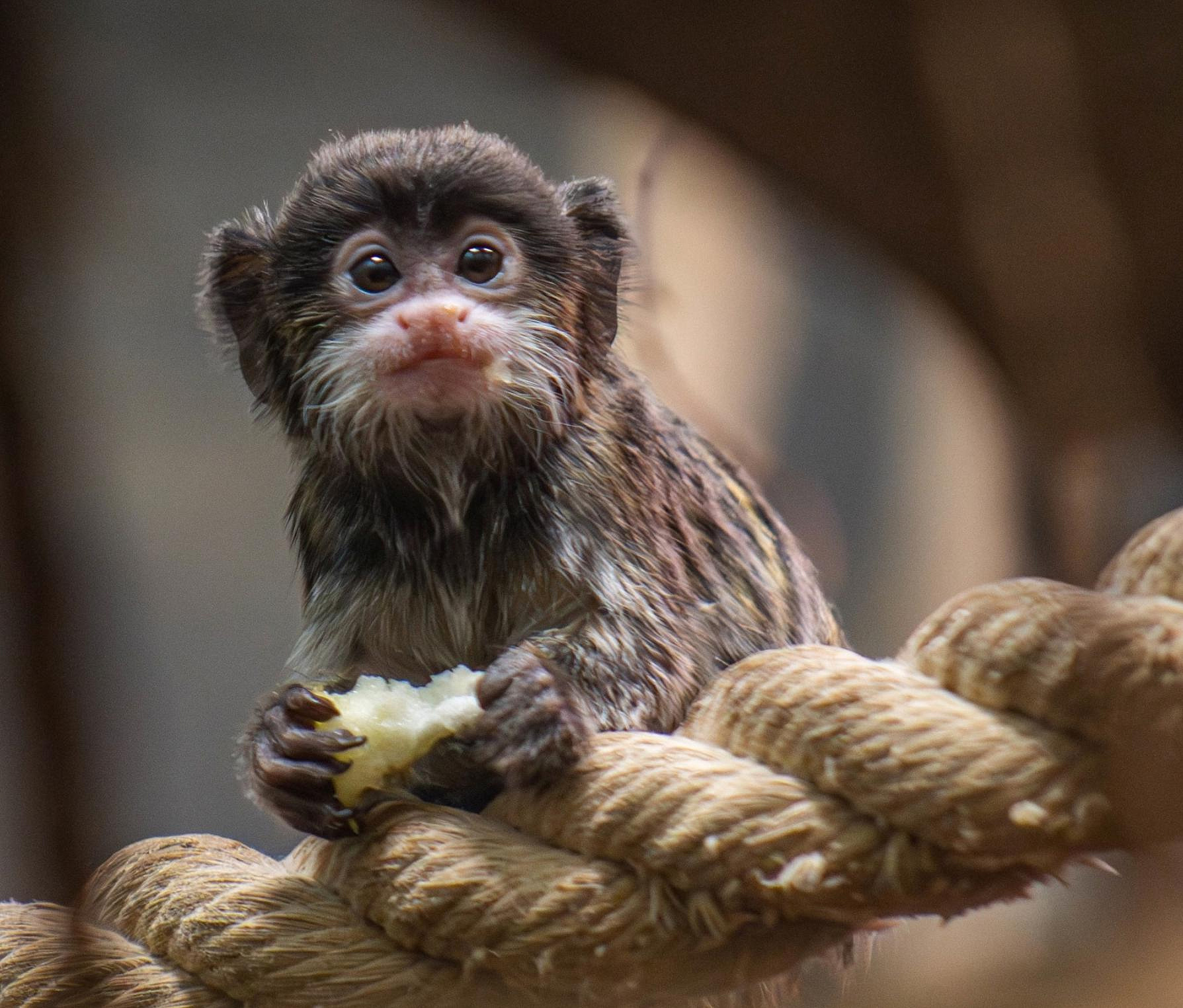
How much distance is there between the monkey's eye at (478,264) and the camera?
6.76 ft

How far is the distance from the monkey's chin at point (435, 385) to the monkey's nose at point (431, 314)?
0.19ft

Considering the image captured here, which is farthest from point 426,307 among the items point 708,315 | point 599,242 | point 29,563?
point 708,315

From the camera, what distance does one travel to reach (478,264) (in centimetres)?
206

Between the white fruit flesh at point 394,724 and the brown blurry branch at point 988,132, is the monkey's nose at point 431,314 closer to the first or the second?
the white fruit flesh at point 394,724

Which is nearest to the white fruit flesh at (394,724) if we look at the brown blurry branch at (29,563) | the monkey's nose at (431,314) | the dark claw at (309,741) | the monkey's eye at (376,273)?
the dark claw at (309,741)

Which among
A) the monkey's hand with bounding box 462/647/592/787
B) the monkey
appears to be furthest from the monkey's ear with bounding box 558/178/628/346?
the monkey's hand with bounding box 462/647/592/787

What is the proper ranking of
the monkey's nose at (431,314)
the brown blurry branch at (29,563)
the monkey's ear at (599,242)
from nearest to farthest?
the brown blurry branch at (29,563), the monkey's nose at (431,314), the monkey's ear at (599,242)

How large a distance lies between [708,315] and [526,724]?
285cm

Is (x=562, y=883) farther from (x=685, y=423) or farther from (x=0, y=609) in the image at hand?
(x=685, y=423)

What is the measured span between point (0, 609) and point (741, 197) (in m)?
3.00

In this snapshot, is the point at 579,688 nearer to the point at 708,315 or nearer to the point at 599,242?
the point at 599,242

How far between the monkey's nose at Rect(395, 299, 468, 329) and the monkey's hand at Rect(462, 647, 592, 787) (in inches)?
19.8

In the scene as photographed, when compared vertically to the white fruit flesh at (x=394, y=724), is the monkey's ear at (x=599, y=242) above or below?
above

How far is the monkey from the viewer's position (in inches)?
77.1
